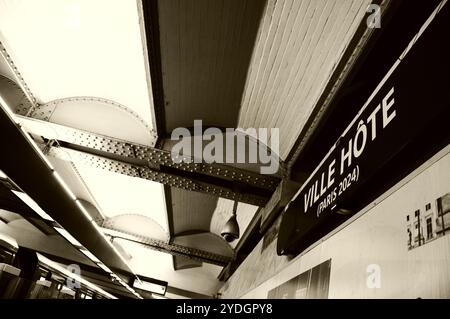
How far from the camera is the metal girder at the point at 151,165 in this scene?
3.16m

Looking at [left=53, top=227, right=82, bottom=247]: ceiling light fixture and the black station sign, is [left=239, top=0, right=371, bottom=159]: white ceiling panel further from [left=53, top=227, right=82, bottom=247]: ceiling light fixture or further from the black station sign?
[left=53, top=227, right=82, bottom=247]: ceiling light fixture

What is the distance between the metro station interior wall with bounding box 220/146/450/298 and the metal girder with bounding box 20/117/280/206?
5.29 ft

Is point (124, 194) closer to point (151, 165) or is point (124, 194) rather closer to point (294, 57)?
point (151, 165)

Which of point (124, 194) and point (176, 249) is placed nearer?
point (124, 194)

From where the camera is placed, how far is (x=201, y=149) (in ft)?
10.4

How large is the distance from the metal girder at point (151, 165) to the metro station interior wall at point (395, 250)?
1.61 m

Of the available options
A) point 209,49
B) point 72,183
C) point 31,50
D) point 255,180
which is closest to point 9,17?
point 31,50

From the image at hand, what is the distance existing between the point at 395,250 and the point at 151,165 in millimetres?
2649
